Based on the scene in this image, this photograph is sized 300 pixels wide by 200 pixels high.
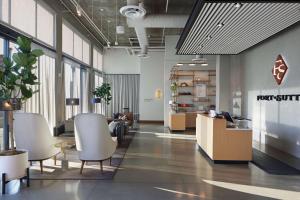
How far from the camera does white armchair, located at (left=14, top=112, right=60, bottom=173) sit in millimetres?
4824

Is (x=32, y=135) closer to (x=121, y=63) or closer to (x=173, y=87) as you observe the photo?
(x=173, y=87)

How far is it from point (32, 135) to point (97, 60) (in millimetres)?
10394

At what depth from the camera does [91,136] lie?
4.95 m

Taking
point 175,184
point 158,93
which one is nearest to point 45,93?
point 175,184

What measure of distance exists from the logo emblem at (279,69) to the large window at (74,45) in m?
6.76

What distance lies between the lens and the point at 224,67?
35.8 ft

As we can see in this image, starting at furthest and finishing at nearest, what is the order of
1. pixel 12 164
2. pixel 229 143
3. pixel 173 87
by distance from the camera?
pixel 173 87 → pixel 229 143 → pixel 12 164

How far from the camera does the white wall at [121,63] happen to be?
16.2 metres

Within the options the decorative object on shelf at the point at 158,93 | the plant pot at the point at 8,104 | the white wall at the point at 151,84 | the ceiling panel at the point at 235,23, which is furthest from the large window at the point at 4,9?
the decorative object on shelf at the point at 158,93

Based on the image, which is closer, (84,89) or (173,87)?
(173,87)

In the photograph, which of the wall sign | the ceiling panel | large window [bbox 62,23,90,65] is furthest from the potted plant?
the wall sign

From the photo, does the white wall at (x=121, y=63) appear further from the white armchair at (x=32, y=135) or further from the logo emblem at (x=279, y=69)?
the white armchair at (x=32, y=135)

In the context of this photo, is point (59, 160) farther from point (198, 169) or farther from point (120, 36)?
point (120, 36)

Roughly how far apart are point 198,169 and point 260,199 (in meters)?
1.69
